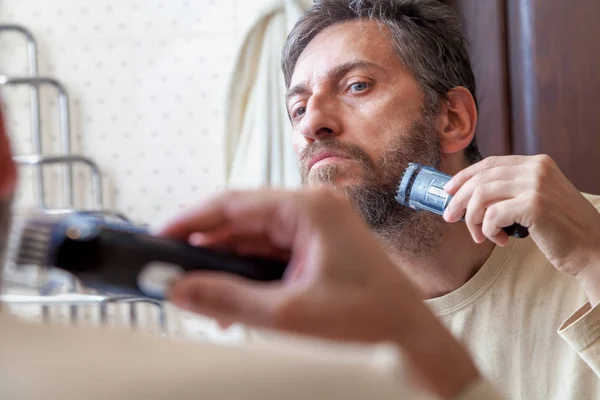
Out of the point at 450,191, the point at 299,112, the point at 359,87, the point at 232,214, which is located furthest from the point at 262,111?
the point at 232,214

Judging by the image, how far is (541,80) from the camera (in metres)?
1.29

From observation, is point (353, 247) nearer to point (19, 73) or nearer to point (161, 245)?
point (161, 245)

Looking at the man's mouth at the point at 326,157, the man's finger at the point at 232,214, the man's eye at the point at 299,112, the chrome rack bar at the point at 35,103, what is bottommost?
the man's finger at the point at 232,214

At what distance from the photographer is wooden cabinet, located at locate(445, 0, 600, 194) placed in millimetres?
1262

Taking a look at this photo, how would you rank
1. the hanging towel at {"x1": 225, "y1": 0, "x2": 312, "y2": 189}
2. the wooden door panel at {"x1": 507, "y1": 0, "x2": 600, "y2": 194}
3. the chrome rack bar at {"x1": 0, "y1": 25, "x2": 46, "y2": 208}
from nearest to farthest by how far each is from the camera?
the wooden door panel at {"x1": 507, "y1": 0, "x2": 600, "y2": 194} < the hanging towel at {"x1": 225, "y1": 0, "x2": 312, "y2": 189} < the chrome rack bar at {"x1": 0, "y1": 25, "x2": 46, "y2": 208}

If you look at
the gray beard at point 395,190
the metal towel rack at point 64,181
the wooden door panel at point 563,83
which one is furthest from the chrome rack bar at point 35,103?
the wooden door panel at point 563,83

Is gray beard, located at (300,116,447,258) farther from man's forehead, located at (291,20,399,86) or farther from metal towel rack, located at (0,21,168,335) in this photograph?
metal towel rack, located at (0,21,168,335)

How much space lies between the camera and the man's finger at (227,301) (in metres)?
0.28

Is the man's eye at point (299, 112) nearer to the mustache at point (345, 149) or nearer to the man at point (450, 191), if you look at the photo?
the man at point (450, 191)

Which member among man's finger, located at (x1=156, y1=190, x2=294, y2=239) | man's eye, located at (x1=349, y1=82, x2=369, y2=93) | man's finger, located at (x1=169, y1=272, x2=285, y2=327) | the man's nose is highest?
man's eye, located at (x1=349, y1=82, x2=369, y2=93)

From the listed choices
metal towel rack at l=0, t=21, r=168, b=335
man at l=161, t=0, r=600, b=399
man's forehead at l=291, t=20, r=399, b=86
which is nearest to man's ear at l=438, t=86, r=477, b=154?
man at l=161, t=0, r=600, b=399

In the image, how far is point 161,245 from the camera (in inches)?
12.0

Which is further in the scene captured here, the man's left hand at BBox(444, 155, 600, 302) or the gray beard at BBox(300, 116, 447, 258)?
the gray beard at BBox(300, 116, 447, 258)

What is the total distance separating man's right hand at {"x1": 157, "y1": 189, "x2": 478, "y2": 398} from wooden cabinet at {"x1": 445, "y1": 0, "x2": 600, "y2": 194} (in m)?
1.04
